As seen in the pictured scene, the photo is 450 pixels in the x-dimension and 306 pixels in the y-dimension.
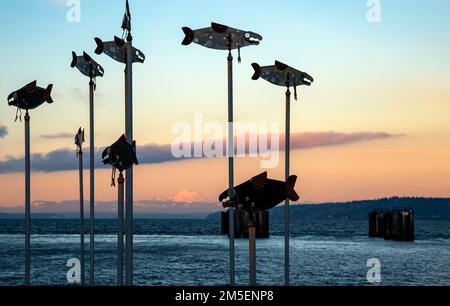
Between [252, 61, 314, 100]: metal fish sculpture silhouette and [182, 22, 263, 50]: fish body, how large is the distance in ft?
4.62

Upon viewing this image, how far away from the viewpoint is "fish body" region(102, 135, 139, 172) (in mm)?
16422

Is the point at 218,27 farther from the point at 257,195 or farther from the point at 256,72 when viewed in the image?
the point at 257,195

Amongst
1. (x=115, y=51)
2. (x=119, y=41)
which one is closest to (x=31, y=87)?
(x=115, y=51)

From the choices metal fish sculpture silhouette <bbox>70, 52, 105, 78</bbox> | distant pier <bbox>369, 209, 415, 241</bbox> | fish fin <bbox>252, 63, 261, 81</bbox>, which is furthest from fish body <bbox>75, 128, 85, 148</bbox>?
distant pier <bbox>369, 209, 415, 241</bbox>

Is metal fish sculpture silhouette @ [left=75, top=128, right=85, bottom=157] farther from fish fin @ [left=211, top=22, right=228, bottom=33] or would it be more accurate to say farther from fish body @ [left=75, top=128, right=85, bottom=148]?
fish fin @ [left=211, top=22, right=228, bottom=33]

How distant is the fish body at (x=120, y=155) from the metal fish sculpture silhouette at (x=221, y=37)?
124 inches

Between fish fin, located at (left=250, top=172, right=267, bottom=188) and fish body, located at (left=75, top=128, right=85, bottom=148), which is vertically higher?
fish body, located at (left=75, top=128, right=85, bottom=148)

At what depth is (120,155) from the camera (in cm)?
1645

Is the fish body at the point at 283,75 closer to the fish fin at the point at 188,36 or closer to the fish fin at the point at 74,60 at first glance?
the fish fin at the point at 188,36
